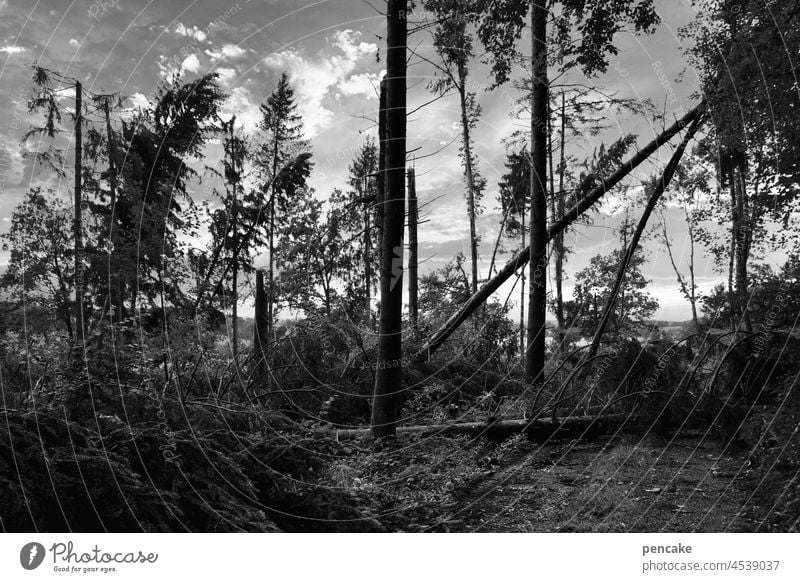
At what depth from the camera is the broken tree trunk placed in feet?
18.9

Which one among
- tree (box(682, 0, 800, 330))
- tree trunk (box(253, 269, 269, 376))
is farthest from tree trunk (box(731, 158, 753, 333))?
tree trunk (box(253, 269, 269, 376))

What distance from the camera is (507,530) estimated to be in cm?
352

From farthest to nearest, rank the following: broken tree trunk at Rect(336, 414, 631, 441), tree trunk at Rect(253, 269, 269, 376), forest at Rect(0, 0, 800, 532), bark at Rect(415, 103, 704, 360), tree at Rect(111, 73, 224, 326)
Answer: tree at Rect(111, 73, 224, 326)
tree trunk at Rect(253, 269, 269, 376)
bark at Rect(415, 103, 704, 360)
broken tree trunk at Rect(336, 414, 631, 441)
forest at Rect(0, 0, 800, 532)

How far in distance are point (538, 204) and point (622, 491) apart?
558 cm

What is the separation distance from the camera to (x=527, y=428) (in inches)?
233

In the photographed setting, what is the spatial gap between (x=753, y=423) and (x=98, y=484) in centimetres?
420

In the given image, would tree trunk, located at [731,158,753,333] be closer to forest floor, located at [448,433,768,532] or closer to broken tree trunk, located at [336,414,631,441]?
forest floor, located at [448,433,768,532]

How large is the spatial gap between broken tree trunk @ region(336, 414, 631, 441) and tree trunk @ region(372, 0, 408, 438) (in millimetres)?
467

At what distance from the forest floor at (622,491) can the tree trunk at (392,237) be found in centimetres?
140

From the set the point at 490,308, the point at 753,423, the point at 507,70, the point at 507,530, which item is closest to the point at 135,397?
the point at 507,530

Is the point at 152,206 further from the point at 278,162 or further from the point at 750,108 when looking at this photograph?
the point at 750,108

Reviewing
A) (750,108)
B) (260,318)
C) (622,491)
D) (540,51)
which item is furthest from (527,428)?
(540,51)

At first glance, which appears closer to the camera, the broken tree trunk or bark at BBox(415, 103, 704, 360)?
the broken tree trunk

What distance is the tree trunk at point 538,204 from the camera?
801 centimetres
